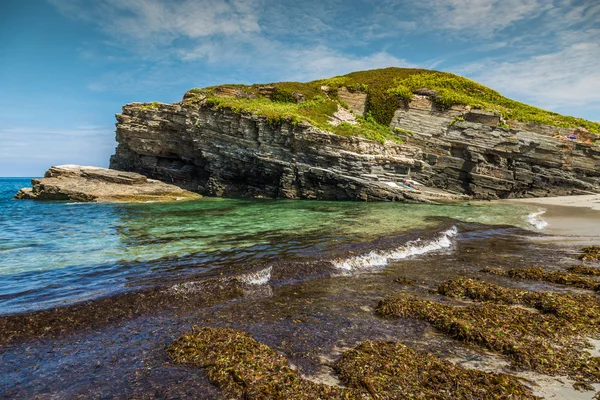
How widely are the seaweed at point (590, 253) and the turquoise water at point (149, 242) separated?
6046 mm

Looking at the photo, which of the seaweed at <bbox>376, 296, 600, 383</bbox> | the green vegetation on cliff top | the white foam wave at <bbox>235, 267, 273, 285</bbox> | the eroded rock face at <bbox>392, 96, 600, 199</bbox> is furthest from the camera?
the green vegetation on cliff top

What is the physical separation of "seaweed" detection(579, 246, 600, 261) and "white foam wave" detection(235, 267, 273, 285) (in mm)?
9605

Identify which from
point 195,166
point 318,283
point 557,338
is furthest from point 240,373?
point 195,166

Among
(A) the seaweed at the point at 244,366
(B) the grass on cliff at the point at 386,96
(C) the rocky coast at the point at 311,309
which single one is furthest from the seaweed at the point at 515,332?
(B) the grass on cliff at the point at 386,96

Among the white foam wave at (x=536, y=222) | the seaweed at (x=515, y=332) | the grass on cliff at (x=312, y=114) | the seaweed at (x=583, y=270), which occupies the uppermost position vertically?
the grass on cliff at (x=312, y=114)

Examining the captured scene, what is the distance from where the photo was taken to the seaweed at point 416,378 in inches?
150

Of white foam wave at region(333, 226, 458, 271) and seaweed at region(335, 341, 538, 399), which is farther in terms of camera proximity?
white foam wave at region(333, 226, 458, 271)

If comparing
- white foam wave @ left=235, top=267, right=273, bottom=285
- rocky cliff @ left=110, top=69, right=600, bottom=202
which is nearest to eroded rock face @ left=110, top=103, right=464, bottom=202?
rocky cliff @ left=110, top=69, right=600, bottom=202

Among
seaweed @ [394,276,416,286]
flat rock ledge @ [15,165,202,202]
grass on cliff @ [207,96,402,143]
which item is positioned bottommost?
seaweed @ [394,276,416,286]

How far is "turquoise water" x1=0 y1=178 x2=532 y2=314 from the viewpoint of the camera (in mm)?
8211

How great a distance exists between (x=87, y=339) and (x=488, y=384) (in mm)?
6014

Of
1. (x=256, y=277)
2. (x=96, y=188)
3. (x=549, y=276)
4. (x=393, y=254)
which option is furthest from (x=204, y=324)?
(x=96, y=188)

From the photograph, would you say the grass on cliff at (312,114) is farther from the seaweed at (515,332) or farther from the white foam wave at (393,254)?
the seaweed at (515,332)

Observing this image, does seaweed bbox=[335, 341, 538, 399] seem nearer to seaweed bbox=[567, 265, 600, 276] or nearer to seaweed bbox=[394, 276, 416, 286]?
seaweed bbox=[394, 276, 416, 286]
